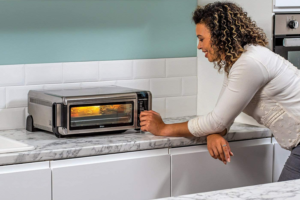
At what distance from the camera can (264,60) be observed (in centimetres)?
161

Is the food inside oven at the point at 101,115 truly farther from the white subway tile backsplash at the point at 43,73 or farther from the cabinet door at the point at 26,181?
the white subway tile backsplash at the point at 43,73

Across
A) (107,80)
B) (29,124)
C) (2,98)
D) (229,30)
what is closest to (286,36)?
(229,30)

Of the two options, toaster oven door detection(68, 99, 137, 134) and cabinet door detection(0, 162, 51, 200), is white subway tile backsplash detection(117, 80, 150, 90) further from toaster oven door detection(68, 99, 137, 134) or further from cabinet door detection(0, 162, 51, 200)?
cabinet door detection(0, 162, 51, 200)

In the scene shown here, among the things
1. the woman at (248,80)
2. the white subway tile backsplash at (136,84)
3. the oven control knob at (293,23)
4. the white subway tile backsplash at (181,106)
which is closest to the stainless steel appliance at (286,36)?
the oven control knob at (293,23)

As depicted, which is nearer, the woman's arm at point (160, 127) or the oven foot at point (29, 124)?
the woman's arm at point (160, 127)

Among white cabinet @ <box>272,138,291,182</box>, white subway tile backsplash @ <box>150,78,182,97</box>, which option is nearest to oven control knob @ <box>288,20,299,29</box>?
white cabinet @ <box>272,138,291,182</box>

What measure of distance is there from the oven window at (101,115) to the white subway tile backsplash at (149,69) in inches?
19.2

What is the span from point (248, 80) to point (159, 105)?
97cm

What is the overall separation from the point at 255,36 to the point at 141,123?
0.66 meters

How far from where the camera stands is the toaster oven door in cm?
188

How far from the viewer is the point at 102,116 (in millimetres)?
1939

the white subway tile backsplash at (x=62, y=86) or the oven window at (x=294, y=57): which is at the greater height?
the oven window at (x=294, y=57)

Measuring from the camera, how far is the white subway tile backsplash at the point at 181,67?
8.24ft

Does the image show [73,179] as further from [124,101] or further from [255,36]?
→ [255,36]
